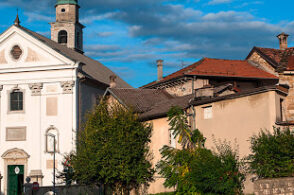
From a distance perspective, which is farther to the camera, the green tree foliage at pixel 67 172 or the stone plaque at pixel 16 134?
the stone plaque at pixel 16 134

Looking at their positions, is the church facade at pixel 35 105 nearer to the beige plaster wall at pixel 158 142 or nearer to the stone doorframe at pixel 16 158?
the stone doorframe at pixel 16 158

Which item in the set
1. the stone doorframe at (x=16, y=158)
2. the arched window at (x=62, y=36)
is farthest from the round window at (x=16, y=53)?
the arched window at (x=62, y=36)

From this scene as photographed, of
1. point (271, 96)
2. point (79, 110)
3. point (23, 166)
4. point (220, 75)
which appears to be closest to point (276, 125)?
point (271, 96)

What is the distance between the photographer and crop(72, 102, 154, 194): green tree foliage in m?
29.5

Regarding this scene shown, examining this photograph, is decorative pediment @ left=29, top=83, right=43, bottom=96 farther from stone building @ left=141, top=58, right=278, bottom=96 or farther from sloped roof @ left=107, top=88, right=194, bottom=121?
stone building @ left=141, top=58, right=278, bottom=96

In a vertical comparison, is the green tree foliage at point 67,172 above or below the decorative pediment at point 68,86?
below

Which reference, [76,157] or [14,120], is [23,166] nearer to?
[14,120]

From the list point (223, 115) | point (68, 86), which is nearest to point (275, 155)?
point (223, 115)

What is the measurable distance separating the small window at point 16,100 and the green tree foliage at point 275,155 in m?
21.9

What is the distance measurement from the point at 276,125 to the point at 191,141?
16.5 feet

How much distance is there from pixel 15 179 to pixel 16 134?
3.33m

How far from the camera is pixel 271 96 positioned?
22.4 meters

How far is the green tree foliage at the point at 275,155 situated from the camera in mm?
20513

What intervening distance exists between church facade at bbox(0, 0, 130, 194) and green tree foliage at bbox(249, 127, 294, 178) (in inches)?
699
